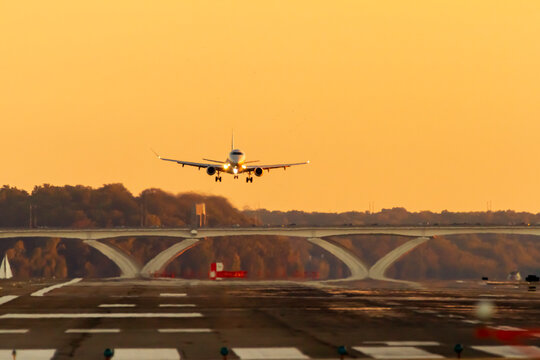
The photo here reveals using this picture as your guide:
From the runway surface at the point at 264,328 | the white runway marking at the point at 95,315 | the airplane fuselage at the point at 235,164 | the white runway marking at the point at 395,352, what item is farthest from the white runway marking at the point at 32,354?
the airplane fuselage at the point at 235,164

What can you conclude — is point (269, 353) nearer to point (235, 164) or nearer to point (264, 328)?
point (264, 328)

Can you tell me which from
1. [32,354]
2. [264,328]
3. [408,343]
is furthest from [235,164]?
[32,354]

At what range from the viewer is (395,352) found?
132 feet

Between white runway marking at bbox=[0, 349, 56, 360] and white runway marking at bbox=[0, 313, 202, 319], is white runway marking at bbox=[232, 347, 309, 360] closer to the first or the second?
white runway marking at bbox=[0, 349, 56, 360]

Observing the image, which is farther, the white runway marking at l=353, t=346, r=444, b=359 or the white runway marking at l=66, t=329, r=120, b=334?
the white runway marking at l=66, t=329, r=120, b=334

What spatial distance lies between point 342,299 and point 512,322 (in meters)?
23.8

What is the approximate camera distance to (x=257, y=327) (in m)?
51.1

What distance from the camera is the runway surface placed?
132ft

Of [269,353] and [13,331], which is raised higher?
[13,331]

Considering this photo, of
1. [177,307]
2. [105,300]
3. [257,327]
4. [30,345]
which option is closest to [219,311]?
[177,307]

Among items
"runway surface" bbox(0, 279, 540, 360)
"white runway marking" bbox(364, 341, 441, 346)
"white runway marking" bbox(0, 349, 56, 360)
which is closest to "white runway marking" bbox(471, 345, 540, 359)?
"runway surface" bbox(0, 279, 540, 360)

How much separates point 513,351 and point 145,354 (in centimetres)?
1595

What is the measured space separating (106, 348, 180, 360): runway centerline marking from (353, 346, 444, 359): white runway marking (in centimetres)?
816

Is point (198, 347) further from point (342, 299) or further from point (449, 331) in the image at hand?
point (342, 299)
